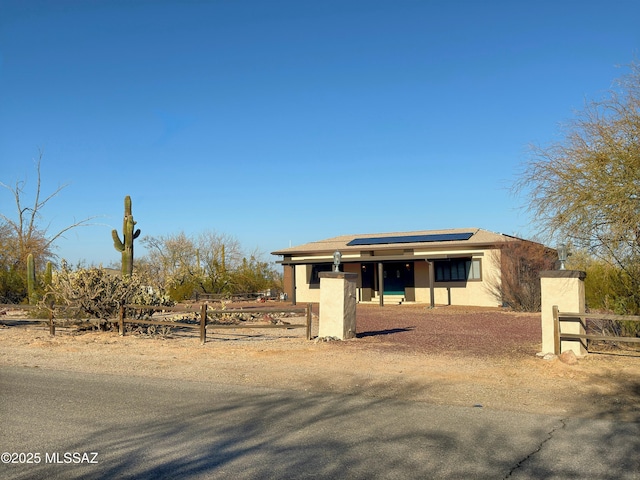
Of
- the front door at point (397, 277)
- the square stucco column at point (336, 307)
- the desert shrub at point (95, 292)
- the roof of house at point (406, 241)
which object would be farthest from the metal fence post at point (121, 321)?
the front door at point (397, 277)

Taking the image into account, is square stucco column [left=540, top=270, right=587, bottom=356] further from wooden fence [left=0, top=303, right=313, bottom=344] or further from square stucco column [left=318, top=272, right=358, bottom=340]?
wooden fence [left=0, top=303, right=313, bottom=344]

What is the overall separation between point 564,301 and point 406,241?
20.8 meters

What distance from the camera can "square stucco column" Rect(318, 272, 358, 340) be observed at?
15.1 m

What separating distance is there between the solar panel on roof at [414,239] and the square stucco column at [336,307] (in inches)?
620

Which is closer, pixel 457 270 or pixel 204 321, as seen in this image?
pixel 204 321

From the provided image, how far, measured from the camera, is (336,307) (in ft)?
49.8

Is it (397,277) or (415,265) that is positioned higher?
(415,265)

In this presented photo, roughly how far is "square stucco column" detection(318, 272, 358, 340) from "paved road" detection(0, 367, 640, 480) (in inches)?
241

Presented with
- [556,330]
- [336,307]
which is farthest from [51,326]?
[556,330]

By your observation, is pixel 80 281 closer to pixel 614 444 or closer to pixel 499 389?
pixel 499 389

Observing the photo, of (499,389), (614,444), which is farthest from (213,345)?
(614,444)

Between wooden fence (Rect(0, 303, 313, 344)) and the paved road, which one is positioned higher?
wooden fence (Rect(0, 303, 313, 344))

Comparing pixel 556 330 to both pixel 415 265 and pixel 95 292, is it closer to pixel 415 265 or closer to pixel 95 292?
pixel 95 292

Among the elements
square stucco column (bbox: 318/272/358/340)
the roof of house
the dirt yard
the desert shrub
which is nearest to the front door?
the roof of house
